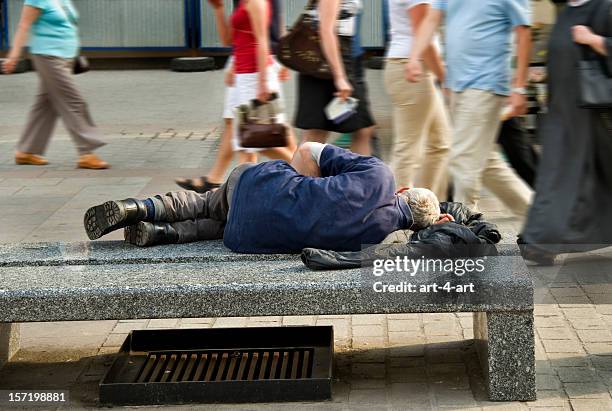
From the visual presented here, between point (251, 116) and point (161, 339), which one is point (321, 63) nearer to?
point (251, 116)

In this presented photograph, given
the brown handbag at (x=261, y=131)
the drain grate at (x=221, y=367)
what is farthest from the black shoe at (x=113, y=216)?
the brown handbag at (x=261, y=131)

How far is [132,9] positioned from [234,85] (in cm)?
1048

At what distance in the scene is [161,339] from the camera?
527 centimetres

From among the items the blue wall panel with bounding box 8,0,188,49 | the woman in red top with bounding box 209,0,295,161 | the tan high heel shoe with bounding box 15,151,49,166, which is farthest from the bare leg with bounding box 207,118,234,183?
the blue wall panel with bounding box 8,0,188,49

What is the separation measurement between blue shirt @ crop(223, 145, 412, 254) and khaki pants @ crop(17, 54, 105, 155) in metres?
5.12

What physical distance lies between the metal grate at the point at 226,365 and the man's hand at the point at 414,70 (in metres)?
2.31

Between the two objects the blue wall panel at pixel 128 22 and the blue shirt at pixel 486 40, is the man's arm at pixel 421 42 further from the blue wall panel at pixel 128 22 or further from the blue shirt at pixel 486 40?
the blue wall panel at pixel 128 22

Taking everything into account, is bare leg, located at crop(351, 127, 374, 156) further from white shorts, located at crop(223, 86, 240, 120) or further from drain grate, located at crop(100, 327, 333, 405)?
drain grate, located at crop(100, 327, 333, 405)

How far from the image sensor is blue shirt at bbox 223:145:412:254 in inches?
193

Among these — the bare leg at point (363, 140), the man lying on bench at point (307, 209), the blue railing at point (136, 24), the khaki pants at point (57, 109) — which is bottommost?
the blue railing at point (136, 24)

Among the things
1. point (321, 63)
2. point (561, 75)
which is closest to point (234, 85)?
point (321, 63)

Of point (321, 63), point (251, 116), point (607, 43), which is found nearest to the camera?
point (607, 43)

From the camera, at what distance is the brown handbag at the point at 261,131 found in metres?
7.73

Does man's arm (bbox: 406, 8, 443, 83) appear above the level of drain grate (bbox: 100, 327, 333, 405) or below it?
above
